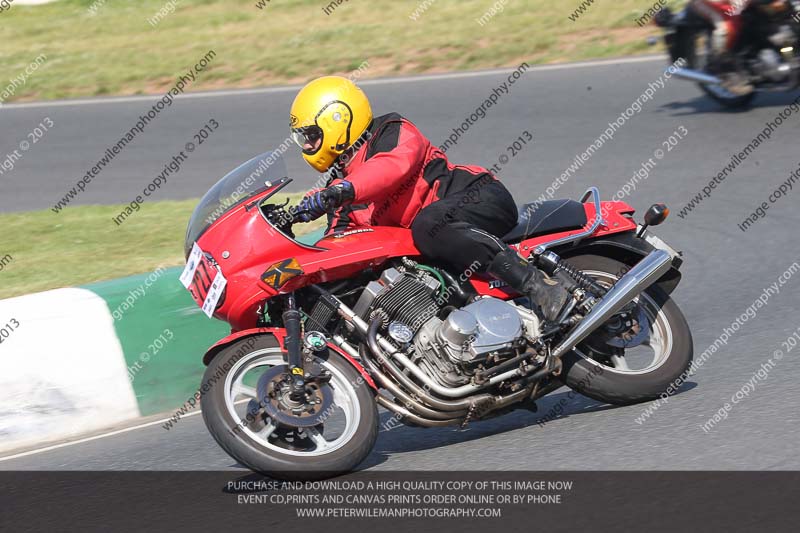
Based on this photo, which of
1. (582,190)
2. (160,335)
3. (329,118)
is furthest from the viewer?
(582,190)

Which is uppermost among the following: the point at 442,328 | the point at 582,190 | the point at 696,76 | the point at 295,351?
the point at 295,351

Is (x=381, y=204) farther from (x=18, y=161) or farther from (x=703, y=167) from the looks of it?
(x=18, y=161)

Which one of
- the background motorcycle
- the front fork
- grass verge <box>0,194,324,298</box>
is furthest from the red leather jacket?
the background motorcycle

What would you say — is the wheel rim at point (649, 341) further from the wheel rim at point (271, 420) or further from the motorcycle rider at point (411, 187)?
the wheel rim at point (271, 420)

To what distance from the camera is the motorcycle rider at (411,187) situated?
5.09 meters

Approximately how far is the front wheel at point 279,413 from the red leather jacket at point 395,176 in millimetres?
761

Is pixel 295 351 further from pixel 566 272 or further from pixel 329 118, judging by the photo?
pixel 566 272

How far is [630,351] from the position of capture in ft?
18.2

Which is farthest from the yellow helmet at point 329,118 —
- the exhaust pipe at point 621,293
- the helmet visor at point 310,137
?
the exhaust pipe at point 621,293

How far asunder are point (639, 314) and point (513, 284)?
2.33 ft

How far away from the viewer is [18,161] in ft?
41.9

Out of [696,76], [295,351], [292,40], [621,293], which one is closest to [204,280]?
[295,351]

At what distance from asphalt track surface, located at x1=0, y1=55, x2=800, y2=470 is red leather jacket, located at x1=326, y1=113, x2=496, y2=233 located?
3.36 ft

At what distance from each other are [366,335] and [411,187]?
814 mm
